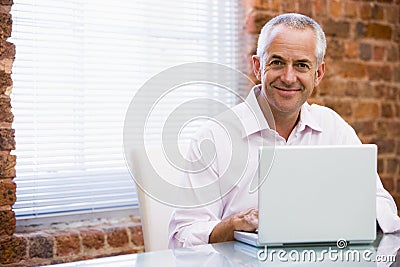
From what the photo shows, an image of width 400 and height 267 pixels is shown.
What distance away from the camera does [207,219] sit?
189 cm

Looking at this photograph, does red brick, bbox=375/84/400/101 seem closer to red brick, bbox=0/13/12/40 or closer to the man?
the man

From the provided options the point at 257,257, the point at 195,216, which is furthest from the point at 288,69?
the point at 257,257

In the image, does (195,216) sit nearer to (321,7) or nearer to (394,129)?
(321,7)

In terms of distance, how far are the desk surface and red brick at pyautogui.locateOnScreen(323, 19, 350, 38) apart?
180 centimetres

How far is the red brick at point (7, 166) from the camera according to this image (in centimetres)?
236

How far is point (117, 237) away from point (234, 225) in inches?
43.5

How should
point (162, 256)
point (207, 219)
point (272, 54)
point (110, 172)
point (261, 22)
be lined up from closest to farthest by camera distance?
point (162, 256)
point (207, 219)
point (272, 54)
point (110, 172)
point (261, 22)

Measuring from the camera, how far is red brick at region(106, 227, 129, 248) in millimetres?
2658

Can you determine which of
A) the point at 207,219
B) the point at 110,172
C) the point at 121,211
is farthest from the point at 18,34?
the point at 207,219

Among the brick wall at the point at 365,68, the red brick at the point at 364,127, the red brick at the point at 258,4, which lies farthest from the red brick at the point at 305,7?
the red brick at the point at 364,127

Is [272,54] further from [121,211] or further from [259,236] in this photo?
[121,211]

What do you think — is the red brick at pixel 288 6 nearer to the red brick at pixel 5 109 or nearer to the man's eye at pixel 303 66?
the man's eye at pixel 303 66

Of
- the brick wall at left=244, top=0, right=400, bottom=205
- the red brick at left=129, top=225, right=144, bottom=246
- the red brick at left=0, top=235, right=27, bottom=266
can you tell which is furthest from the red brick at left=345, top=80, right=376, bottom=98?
the red brick at left=0, top=235, right=27, bottom=266

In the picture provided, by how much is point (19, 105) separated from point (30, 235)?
1.75 ft
